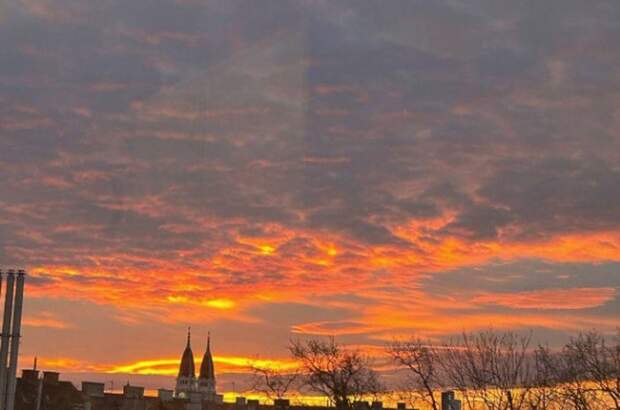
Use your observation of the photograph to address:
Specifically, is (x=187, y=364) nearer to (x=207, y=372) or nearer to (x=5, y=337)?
(x=207, y=372)

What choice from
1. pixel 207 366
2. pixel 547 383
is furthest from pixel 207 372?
pixel 547 383

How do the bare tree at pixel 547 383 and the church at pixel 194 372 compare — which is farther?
the church at pixel 194 372

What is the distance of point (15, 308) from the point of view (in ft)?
125

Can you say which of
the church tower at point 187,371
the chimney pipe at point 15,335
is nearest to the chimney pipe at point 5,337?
the chimney pipe at point 15,335

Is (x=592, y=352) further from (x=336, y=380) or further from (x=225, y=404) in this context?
(x=225, y=404)

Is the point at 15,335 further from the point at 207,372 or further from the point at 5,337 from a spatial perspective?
the point at 207,372

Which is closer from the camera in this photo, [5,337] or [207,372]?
[5,337]

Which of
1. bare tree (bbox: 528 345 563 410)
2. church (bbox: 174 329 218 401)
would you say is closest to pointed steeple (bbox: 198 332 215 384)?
church (bbox: 174 329 218 401)

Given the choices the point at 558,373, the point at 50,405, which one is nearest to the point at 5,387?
the point at 50,405

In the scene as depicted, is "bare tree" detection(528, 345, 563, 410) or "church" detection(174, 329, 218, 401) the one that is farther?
"church" detection(174, 329, 218, 401)

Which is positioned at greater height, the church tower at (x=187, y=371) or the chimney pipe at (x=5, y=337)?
the church tower at (x=187, y=371)

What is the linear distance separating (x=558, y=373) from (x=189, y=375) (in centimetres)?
12337

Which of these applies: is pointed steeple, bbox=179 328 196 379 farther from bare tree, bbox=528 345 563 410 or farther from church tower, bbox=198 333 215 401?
bare tree, bbox=528 345 563 410

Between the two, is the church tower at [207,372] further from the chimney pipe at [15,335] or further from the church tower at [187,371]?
the chimney pipe at [15,335]
